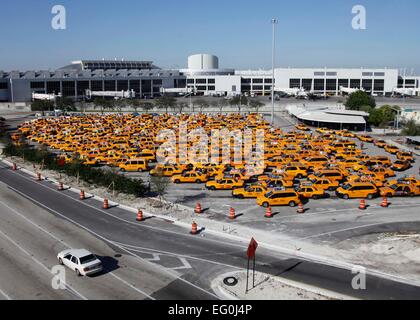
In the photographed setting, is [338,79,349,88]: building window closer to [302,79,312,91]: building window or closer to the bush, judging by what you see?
[302,79,312,91]: building window

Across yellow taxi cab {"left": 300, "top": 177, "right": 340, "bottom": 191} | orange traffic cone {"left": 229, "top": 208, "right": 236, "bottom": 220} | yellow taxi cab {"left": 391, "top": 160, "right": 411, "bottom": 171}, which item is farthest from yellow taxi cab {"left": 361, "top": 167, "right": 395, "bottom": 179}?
orange traffic cone {"left": 229, "top": 208, "right": 236, "bottom": 220}

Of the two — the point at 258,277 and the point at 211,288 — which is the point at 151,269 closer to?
the point at 211,288

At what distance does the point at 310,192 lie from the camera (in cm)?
3353

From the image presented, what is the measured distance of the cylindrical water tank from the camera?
171 m

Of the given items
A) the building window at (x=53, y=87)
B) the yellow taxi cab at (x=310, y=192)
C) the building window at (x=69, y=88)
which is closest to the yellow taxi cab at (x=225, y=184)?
the yellow taxi cab at (x=310, y=192)

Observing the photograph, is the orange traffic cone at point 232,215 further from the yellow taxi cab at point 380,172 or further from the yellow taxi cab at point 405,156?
the yellow taxi cab at point 405,156

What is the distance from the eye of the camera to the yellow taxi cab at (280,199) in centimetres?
3150

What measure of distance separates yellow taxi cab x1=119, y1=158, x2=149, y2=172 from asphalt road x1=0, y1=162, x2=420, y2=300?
1215 cm

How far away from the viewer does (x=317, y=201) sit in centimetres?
3322

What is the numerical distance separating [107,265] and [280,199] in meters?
14.9

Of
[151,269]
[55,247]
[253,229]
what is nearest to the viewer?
[151,269]

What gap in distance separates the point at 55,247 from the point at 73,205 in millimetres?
8730

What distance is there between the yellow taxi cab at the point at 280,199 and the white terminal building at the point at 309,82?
4407 inches
